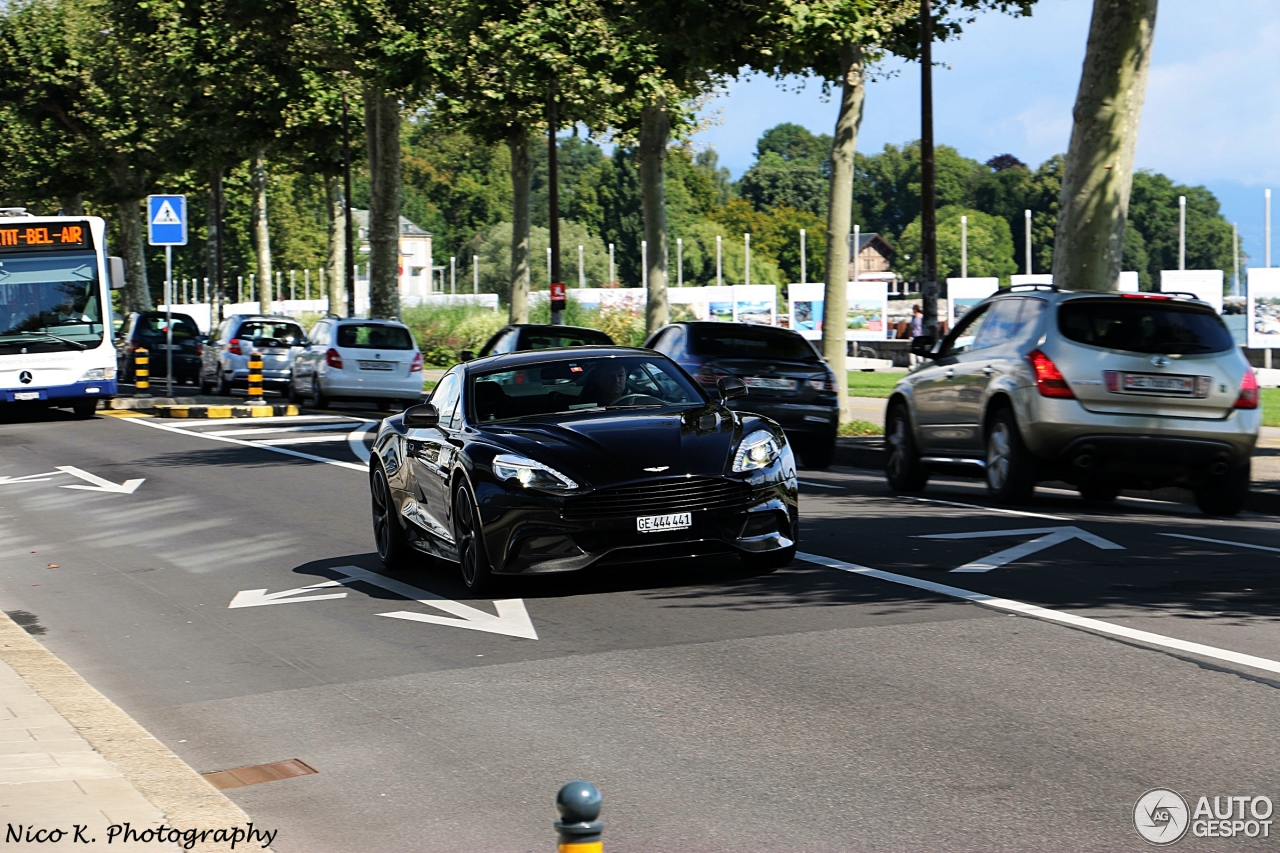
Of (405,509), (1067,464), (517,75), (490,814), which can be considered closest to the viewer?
(490,814)

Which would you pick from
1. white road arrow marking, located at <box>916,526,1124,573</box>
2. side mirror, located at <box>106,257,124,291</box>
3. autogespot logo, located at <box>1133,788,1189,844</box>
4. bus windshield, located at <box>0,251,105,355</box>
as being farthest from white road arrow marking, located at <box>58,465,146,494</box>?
autogespot logo, located at <box>1133,788,1189,844</box>

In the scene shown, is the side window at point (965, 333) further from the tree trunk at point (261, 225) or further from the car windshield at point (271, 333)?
the tree trunk at point (261, 225)

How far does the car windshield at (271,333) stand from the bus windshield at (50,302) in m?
7.55

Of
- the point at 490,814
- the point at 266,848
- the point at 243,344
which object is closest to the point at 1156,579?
the point at 490,814

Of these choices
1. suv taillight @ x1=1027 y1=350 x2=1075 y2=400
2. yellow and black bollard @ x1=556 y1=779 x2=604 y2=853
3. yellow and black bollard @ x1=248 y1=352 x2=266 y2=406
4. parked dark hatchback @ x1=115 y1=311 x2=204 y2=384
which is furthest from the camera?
parked dark hatchback @ x1=115 y1=311 x2=204 y2=384

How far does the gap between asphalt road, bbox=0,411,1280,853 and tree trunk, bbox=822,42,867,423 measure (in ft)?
40.2

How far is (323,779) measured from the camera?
6.23 metres

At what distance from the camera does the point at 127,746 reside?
6.45 m

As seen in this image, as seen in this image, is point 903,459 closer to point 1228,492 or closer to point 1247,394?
point 1228,492

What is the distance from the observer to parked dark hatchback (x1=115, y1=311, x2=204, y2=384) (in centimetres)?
4459

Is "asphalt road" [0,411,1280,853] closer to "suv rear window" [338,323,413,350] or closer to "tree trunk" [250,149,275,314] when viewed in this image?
"suv rear window" [338,323,413,350]

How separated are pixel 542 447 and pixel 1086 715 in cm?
418

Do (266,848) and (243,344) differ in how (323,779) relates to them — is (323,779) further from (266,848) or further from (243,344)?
(243,344)

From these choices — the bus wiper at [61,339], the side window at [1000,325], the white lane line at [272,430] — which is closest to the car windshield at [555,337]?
the white lane line at [272,430]
